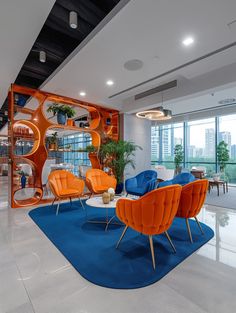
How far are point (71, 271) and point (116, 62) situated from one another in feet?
11.8

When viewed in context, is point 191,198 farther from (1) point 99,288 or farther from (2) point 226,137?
(2) point 226,137

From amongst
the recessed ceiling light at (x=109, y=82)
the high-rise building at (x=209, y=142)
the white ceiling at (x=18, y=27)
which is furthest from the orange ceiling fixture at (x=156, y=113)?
the high-rise building at (x=209, y=142)

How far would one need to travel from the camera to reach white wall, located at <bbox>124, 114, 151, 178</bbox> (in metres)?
7.04

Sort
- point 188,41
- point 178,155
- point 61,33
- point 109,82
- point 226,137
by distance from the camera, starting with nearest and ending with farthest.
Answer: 1. point 188,41
2. point 61,33
3. point 109,82
4. point 226,137
5. point 178,155

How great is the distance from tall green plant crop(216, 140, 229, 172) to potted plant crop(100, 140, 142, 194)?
12.7ft

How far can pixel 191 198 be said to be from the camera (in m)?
2.85

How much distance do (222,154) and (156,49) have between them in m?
5.91

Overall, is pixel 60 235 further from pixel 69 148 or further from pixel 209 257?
pixel 69 148

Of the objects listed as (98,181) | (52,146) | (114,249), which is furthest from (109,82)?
(114,249)

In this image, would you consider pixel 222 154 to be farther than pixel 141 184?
Yes

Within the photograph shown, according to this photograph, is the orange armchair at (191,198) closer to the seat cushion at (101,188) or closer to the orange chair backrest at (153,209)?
the orange chair backrest at (153,209)

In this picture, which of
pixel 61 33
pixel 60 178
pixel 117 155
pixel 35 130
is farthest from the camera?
pixel 117 155

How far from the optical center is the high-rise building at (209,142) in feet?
27.9

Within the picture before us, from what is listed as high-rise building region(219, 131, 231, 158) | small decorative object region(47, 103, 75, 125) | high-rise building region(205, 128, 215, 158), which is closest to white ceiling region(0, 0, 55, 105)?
small decorative object region(47, 103, 75, 125)
